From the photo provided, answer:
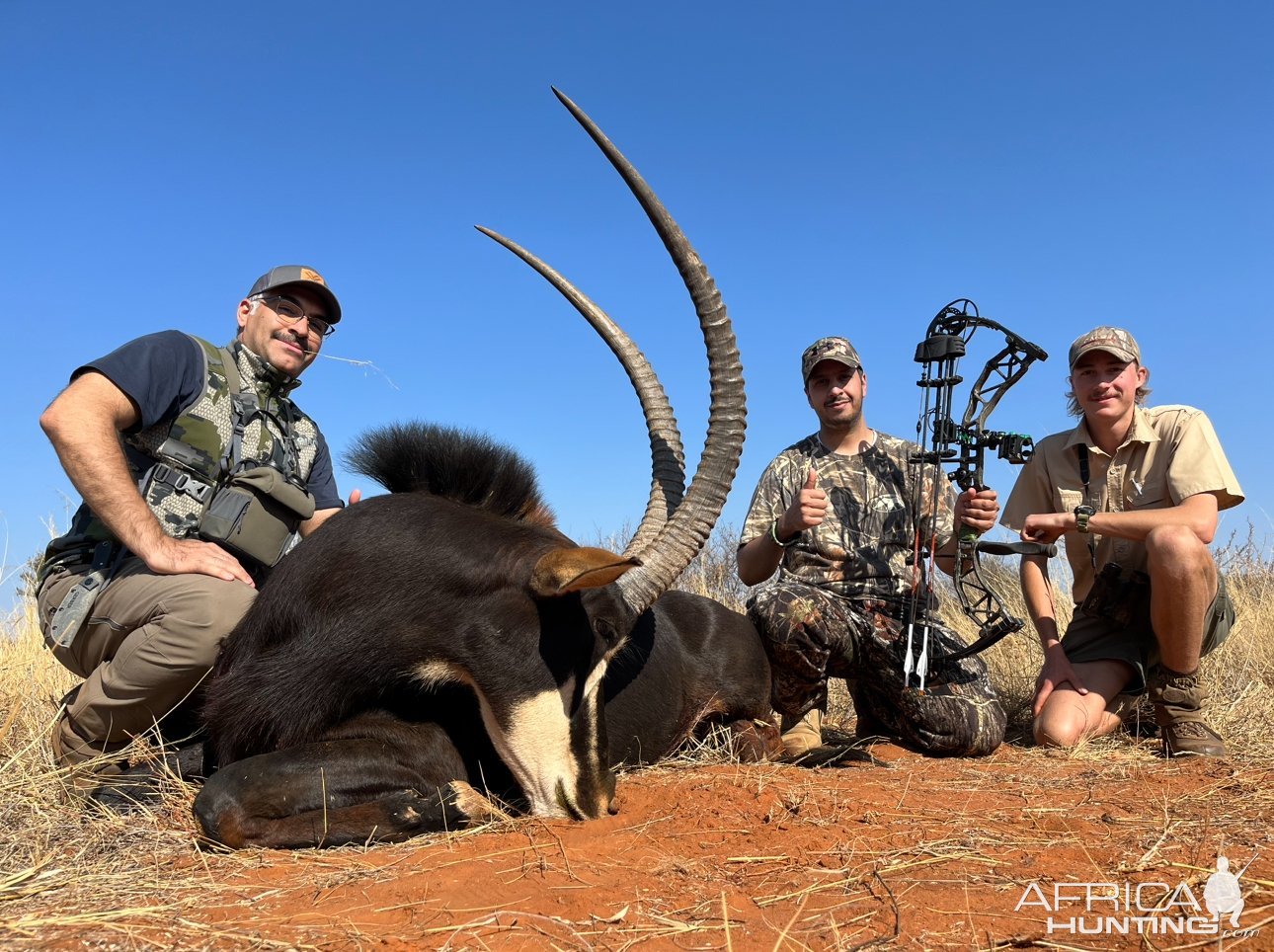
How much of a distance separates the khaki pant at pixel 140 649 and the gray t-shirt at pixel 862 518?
9.61 feet

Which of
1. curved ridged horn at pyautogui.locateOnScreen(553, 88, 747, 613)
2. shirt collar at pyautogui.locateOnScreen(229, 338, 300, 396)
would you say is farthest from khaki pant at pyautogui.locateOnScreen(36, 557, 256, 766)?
curved ridged horn at pyautogui.locateOnScreen(553, 88, 747, 613)

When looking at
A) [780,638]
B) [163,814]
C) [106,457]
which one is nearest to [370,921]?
[163,814]

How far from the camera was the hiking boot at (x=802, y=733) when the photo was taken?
514 cm

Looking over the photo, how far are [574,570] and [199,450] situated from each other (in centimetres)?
184

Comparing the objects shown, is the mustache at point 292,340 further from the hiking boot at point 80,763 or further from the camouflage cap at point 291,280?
the hiking boot at point 80,763

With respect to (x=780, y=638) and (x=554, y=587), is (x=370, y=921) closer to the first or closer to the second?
(x=554, y=587)

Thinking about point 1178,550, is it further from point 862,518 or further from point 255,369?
point 255,369

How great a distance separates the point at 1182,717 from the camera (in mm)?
4656

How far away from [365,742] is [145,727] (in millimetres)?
1175

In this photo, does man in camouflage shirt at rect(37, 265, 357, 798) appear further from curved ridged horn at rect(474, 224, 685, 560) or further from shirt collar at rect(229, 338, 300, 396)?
curved ridged horn at rect(474, 224, 685, 560)

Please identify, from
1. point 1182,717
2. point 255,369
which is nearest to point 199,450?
point 255,369

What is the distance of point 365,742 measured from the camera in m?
3.14

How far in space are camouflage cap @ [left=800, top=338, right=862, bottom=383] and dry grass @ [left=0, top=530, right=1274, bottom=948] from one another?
234cm

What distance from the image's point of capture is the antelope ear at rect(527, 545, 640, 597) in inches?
118
